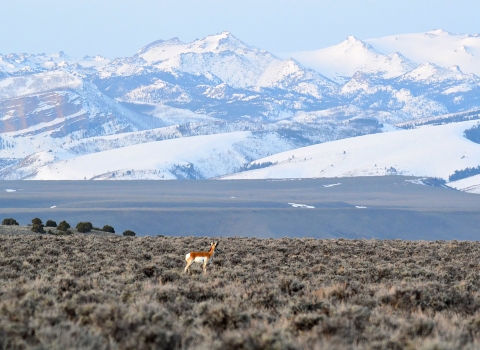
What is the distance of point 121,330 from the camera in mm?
9719

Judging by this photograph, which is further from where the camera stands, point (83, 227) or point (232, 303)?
point (83, 227)

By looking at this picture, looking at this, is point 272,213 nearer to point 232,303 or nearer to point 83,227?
point 83,227

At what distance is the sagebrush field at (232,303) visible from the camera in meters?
9.38

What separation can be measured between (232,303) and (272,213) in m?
112

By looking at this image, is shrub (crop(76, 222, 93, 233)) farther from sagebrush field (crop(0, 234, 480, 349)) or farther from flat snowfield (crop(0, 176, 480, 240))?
flat snowfield (crop(0, 176, 480, 240))

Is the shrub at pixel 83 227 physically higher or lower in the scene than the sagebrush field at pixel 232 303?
lower

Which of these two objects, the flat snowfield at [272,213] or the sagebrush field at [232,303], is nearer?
the sagebrush field at [232,303]

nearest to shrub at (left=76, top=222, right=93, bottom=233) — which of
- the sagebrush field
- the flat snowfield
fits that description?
the sagebrush field

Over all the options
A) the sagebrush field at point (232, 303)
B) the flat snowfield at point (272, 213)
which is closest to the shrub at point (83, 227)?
the sagebrush field at point (232, 303)

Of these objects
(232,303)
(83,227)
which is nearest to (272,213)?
(83,227)

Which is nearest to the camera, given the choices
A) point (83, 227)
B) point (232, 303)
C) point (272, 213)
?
point (232, 303)

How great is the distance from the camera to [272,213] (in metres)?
124

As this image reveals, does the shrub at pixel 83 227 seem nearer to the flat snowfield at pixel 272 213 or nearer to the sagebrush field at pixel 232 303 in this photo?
the sagebrush field at pixel 232 303

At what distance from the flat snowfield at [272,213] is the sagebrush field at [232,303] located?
293 feet
